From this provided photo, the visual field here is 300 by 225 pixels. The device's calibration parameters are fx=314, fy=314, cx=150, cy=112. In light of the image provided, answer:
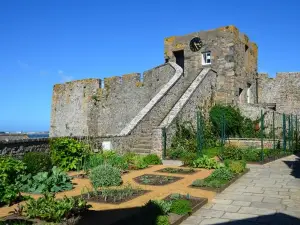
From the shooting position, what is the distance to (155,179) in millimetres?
10078

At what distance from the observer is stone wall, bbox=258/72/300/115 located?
80.9ft

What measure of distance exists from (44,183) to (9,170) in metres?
1.00

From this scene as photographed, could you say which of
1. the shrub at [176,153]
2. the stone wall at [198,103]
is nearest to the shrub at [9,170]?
the shrub at [176,153]

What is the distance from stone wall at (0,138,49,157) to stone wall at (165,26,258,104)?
12680 millimetres

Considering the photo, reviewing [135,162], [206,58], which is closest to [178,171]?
[135,162]

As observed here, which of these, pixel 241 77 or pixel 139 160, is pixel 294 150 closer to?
pixel 241 77

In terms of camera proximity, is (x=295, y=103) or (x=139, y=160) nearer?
(x=139, y=160)

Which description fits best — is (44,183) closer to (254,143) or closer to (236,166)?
(236,166)

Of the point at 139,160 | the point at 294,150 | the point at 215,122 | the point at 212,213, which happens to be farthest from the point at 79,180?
the point at 294,150

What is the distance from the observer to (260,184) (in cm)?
916

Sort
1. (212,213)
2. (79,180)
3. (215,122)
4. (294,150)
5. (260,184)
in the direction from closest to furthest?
(212,213), (260,184), (79,180), (294,150), (215,122)

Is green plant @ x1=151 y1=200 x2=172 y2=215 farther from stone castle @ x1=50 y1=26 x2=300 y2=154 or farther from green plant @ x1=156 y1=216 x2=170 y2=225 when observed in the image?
stone castle @ x1=50 y1=26 x2=300 y2=154

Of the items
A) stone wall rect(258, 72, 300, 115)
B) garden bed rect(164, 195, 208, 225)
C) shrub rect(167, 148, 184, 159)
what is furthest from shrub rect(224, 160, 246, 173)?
stone wall rect(258, 72, 300, 115)

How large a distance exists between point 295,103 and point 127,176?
18550 millimetres
